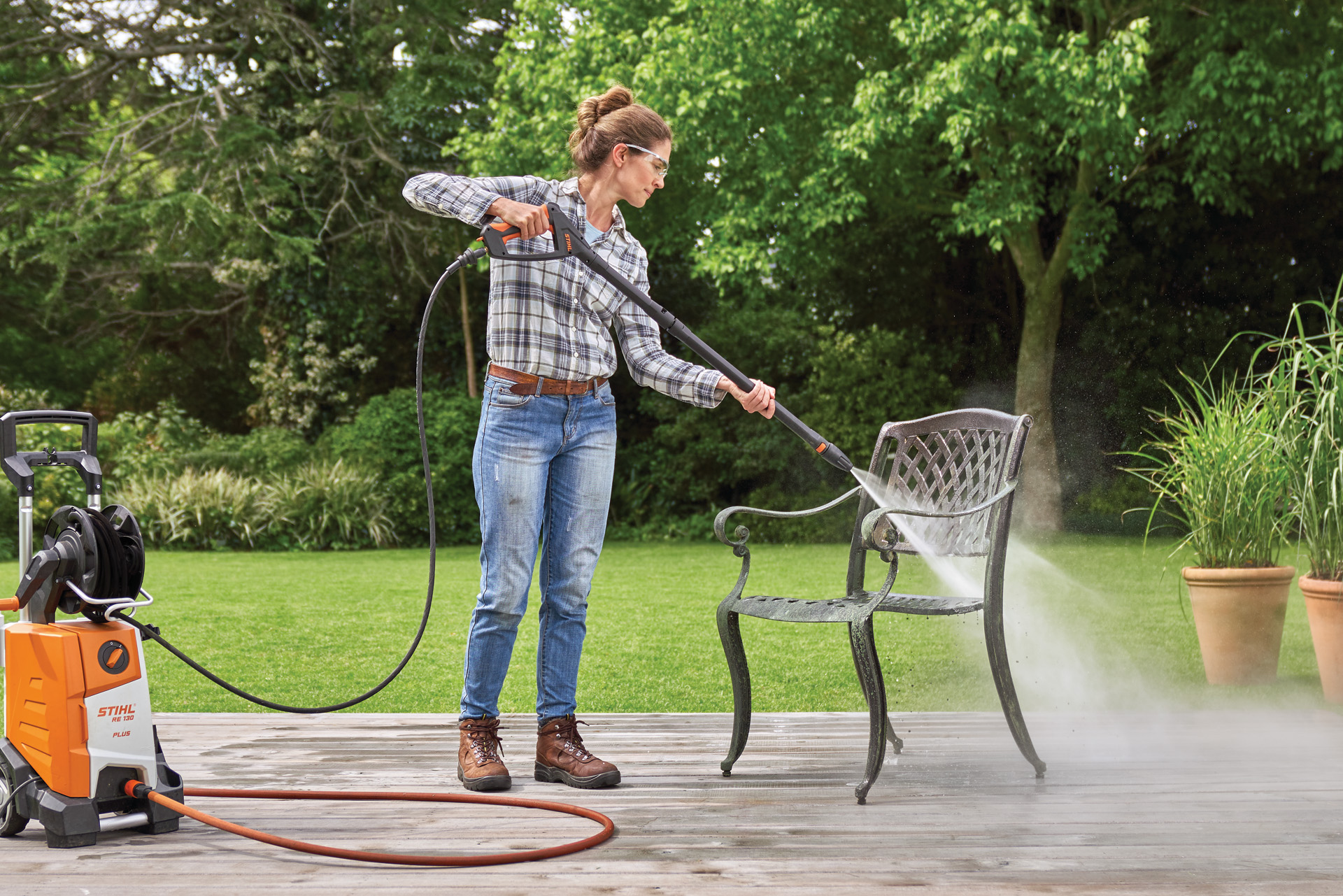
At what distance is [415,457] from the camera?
33.4ft

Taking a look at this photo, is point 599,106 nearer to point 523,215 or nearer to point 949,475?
point 523,215

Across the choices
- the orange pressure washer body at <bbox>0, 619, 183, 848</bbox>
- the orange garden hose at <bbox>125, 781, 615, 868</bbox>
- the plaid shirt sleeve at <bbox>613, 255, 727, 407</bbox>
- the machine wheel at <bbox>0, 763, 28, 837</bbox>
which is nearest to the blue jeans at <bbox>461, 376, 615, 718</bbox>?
the plaid shirt sleeve at <bbox>613, 255, 727, 407</bbox>

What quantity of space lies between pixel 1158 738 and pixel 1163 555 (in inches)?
209

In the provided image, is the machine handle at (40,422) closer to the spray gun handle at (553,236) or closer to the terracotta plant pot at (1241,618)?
the spray gun handle at (553,236)

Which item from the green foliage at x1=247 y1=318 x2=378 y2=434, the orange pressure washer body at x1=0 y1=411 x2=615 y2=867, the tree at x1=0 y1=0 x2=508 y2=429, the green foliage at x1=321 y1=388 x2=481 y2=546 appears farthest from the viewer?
the green foliage at x1=247 y1=318 x2=378 y2=434

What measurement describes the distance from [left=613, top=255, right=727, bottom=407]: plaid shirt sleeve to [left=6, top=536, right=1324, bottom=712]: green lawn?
1.58 m

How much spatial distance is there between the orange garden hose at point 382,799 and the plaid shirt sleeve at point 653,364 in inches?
37.4

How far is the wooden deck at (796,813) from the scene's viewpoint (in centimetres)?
192

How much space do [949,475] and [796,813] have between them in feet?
3.51

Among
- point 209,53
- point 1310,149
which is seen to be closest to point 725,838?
point 1310,149

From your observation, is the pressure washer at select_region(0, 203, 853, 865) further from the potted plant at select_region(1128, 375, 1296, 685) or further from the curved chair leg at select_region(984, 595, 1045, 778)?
the potted plant at select_region(1128, 375, 1296, 685)

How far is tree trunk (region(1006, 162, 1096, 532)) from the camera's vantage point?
955 cm

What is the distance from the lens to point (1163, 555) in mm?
7824

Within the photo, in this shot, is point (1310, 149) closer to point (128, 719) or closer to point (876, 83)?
point (876, 83)
